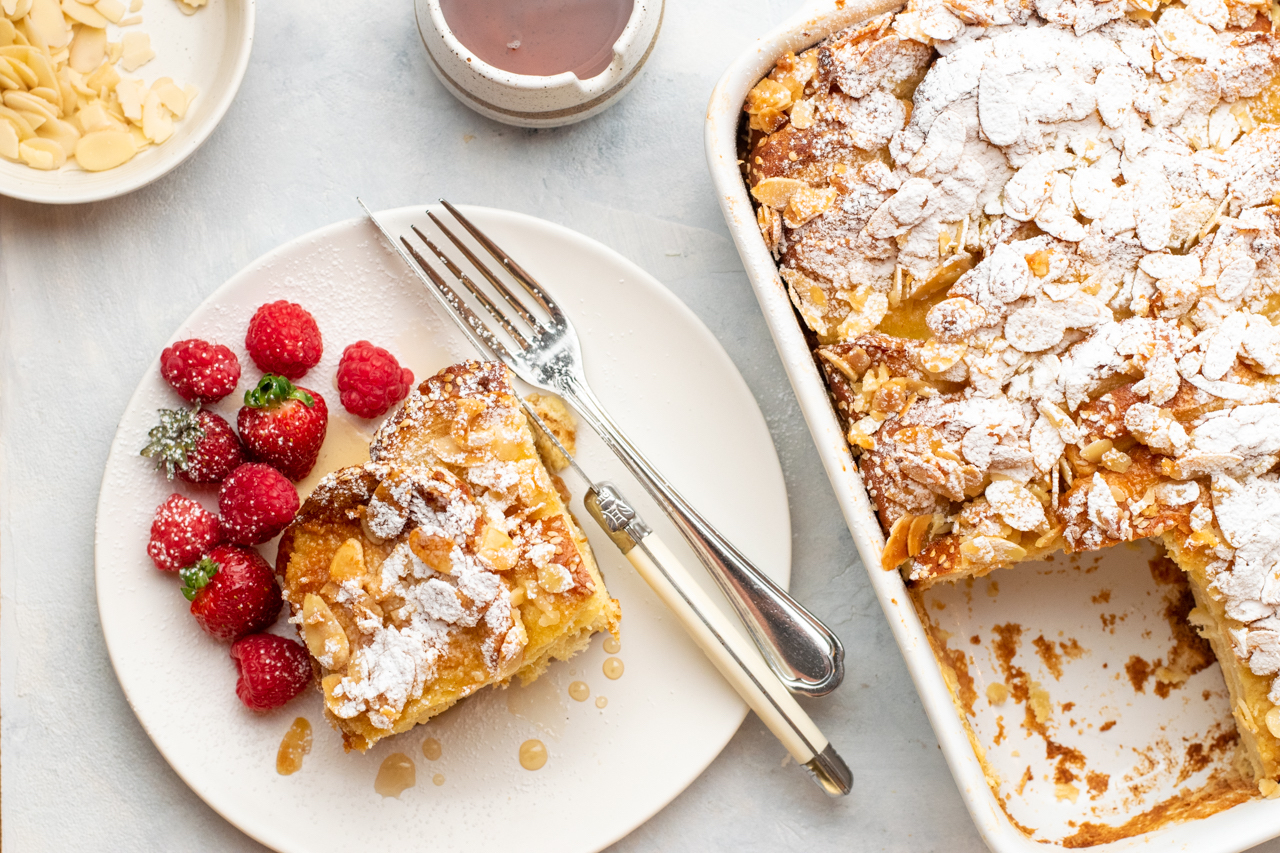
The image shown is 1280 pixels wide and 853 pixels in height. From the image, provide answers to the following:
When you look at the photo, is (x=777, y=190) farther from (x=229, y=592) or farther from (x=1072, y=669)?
(x=229, y=592)

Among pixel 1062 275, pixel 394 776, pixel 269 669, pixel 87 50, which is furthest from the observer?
pixel 87 50

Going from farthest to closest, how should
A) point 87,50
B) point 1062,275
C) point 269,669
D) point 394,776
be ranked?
point 87,50
point 394,776
point 269,669
point 1062,275

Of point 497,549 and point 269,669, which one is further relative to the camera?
point 269,669

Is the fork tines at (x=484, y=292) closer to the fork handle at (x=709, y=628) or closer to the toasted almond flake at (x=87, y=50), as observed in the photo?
the fork handle at (x=709, y=628)

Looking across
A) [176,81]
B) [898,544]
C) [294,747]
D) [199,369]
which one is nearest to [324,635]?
[294,747]

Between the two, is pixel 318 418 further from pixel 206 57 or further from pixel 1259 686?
pixel 1259 686

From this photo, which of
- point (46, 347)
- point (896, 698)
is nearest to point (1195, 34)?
point (896, 698)

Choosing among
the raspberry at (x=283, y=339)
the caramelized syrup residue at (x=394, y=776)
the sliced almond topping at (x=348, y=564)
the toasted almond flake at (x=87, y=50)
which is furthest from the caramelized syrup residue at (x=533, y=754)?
the toasted almond flake at (x=87, y=50)
